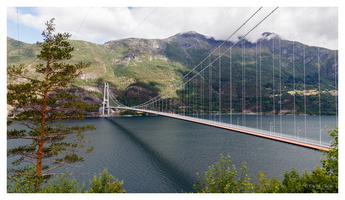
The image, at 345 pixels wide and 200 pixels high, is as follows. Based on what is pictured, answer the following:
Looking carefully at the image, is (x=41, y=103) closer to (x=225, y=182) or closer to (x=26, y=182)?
(x=26, y=182)

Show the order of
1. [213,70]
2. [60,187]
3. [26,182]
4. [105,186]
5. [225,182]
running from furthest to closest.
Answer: [213,70] → [105,186] → [225,182] → [26,182] → [60,187]

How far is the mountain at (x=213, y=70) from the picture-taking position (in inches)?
2415

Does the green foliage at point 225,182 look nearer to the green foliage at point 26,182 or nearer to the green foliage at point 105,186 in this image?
the green foliage at point 105,186

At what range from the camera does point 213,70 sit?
123 m

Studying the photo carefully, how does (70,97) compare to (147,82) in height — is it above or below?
below

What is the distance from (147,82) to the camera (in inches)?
4611

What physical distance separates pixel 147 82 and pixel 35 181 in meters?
110

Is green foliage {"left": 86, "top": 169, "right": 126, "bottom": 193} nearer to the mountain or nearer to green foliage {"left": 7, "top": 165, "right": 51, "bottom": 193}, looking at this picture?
green foliage {"left": 7, "top": 165, "right": 51, "bottom": 193}

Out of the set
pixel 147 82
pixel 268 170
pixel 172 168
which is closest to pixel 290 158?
pixel 268 170

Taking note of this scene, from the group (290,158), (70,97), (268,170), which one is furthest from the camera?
(290,158)

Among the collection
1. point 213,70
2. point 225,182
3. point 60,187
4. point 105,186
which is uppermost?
point 213,70

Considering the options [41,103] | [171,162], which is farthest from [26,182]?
[171,162]

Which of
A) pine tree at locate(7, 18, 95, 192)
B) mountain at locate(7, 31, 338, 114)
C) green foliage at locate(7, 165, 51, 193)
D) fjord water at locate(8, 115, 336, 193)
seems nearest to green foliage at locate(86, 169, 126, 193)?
fjord water at locate(8, 115, 336, 193)
